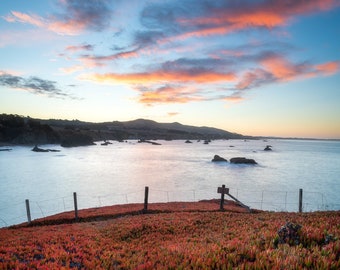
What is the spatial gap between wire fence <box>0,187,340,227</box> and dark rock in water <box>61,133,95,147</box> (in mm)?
142329

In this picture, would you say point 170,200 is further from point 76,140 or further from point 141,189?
point 76,140

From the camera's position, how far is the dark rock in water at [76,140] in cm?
17300

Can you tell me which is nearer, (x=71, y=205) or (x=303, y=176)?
(x=71, y=205)

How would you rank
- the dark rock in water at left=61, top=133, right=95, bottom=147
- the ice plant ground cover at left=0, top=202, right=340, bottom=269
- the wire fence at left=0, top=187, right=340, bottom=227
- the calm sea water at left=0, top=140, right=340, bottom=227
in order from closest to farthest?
the ice plant ground cover at left=0, top=202, right=340, bottom=269 < the wire fence at left=0, top=187, right=340, bottom=227 < the calm sea water at left=0, top=140, right=340, bottom=227 < the dark rock in water at left=61, top=133, right=95, bottom=147

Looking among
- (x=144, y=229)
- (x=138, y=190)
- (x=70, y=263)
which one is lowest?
(x=138, y=190)

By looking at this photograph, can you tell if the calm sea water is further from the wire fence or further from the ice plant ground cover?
the ice plant ground cover

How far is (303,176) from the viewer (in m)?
62.4

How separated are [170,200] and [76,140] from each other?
516ft

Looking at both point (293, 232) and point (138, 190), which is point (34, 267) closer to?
point (293, 232)

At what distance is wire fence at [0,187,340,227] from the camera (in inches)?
1244

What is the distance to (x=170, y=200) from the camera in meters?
37.7

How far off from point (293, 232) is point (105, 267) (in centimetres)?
565

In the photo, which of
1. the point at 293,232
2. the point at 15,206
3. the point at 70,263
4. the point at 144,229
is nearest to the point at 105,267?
the point at 70,263

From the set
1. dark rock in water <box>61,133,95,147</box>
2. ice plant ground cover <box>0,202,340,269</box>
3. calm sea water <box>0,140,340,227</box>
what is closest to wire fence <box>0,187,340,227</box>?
calm sea water <box>0,140,340,227</box>
